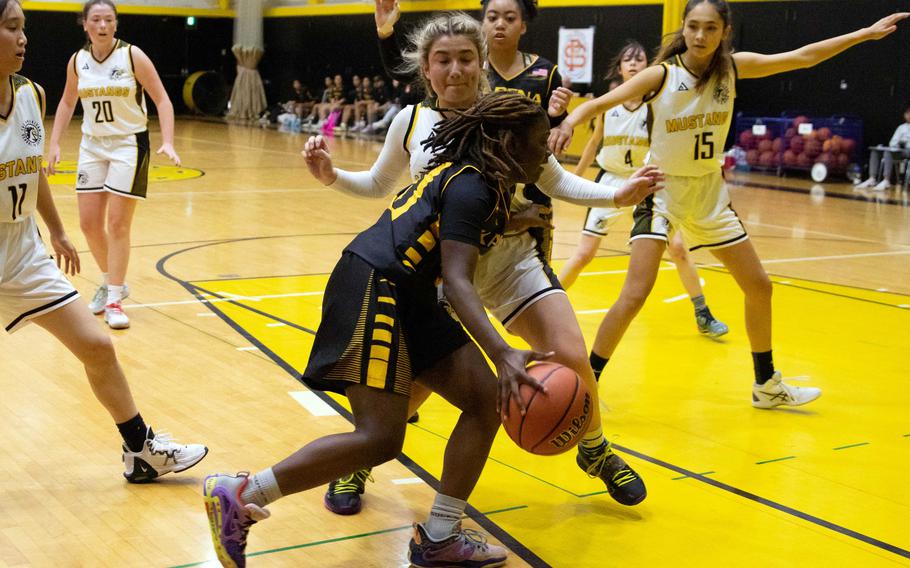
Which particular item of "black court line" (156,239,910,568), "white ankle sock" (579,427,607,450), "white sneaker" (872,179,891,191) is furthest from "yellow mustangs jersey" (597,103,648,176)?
"white sneaker" (872,179,891,191)

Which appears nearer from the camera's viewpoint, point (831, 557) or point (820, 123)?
point (831, 557)

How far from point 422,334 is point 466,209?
44 cm

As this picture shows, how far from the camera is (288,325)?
6844 mm

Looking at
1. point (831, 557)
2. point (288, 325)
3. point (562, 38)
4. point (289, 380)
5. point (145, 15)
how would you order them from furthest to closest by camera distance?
1. point (145, 15)
2. point (562, 38)
3. point (288, 325)
4. point (289, 380)
5. point (831, 557)

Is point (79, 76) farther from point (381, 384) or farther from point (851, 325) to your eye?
point (851, 325)

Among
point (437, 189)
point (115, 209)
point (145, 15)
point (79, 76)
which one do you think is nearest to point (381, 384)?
point (437, 189)

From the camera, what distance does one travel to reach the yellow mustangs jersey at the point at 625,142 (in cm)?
723

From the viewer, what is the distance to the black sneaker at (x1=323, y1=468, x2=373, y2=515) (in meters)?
3.93

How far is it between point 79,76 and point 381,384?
477 centimetres

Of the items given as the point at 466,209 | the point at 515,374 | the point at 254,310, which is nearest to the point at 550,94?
the point at 466,209

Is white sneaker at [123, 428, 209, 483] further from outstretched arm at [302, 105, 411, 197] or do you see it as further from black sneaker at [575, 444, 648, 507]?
black sneaker at [575, 444, 648, 507]

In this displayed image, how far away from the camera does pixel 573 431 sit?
3.23 metres

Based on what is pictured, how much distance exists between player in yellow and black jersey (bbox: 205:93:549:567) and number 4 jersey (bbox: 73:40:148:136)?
13.6ft

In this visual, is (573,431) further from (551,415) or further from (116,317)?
(116,317)
